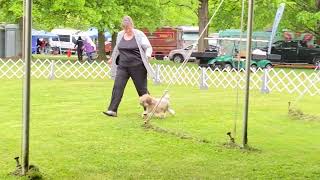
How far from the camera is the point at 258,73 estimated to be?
17.6m

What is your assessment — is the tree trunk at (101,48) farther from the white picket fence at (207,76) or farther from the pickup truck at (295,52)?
the white picket fence at (207,76)

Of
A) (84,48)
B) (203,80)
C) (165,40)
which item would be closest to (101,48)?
(84,48)

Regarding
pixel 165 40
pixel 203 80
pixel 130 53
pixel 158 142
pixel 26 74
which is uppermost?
pixel 165 40

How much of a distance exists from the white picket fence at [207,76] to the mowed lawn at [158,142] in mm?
3169

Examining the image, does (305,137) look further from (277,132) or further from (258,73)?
(258,73)

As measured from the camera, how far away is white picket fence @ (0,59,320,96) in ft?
51.1

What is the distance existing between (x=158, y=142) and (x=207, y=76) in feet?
31.9

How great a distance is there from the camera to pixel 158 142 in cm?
739

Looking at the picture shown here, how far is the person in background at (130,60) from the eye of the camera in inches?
375

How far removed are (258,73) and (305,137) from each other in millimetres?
9595

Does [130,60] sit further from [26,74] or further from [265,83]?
[265,83]

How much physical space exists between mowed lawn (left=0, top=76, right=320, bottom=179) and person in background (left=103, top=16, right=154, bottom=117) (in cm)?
42

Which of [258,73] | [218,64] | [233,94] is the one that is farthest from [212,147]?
[218,64]

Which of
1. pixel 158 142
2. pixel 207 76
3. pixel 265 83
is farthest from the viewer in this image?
pixel 207 76
